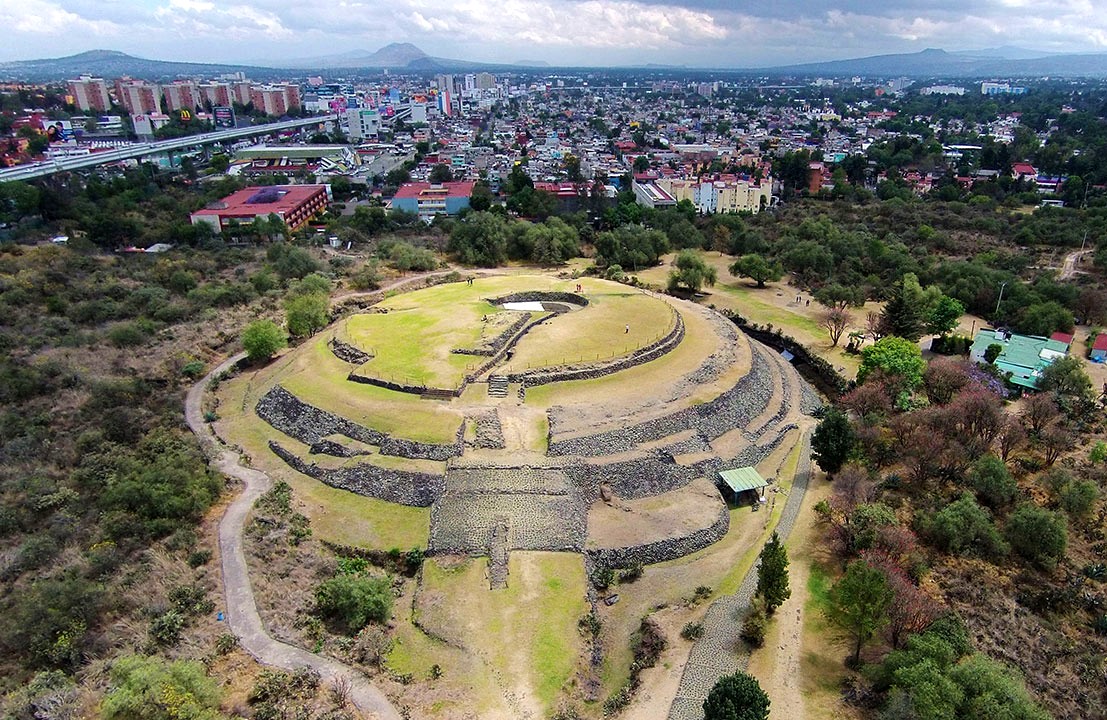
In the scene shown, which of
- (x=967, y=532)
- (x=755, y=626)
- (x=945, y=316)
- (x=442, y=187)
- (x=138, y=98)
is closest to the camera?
(x=755, y=626)

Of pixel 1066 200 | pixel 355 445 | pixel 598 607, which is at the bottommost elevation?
pixel 598 607

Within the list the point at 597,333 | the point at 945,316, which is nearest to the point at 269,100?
the point at 597,333

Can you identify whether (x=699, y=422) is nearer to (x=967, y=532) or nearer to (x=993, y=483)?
(x=967, y=532)

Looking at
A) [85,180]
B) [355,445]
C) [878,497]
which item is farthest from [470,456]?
[85,180]

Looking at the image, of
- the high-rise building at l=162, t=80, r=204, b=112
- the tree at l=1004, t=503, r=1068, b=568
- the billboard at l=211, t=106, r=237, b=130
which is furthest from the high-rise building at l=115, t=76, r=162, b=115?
the tree at l=1004, t=503, r=1068, b=568

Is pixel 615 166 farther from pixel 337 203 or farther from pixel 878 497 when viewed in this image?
pixel 878 497

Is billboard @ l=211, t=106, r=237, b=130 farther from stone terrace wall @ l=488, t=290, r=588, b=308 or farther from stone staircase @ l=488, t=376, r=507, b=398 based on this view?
stone staircase @ l=488, t=376, r=507, b=398

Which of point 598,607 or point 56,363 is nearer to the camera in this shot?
point 598,607

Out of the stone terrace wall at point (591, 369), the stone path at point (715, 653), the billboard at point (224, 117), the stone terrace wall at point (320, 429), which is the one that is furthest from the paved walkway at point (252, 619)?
the billboard at point (224, 117)
